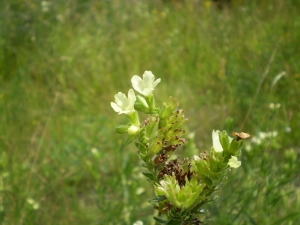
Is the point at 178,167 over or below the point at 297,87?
below

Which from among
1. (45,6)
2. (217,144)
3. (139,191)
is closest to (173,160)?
(217,144)

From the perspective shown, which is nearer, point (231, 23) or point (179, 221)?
point (179, 221)

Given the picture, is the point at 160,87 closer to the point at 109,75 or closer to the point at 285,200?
the point at 109,75

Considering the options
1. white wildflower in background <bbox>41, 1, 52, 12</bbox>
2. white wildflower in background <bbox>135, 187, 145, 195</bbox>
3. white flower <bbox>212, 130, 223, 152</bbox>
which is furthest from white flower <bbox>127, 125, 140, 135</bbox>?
white wildflower in background <bbox>41, 1, 52, 12</bbox>

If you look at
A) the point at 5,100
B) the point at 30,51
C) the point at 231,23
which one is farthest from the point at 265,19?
the point at 5,100

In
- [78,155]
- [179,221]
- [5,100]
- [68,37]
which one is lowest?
[179,221]

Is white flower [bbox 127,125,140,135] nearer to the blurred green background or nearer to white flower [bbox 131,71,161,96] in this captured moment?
white flower [bbox 131,71,161,96]
